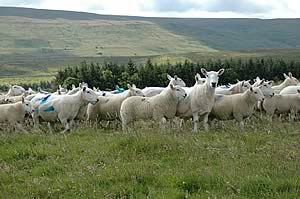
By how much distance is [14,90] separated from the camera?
1021 inches

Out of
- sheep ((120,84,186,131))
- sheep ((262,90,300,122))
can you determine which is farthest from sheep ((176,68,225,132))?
sheep ((262,90,300,122))

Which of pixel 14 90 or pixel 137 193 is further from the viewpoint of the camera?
pixel 14 90

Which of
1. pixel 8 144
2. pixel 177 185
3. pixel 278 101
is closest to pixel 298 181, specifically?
pixel 177 185

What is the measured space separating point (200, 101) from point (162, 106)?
136 cm

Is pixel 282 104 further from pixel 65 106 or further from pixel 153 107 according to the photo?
pixel 65 106

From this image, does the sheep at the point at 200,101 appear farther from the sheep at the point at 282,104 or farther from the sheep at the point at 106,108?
the sheep at the point at 282,104

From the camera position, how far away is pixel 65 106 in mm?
17500

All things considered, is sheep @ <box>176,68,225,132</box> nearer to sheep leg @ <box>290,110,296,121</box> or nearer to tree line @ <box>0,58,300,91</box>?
sheep leg @ <box>290,110,296,121</box>

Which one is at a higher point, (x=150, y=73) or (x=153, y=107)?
(x=153, y=107)

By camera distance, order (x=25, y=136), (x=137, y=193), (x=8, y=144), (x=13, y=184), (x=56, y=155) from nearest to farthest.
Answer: (x=137, y=193), (x=13, y=184), (x=56, y=155), (x=8, y=144), (x=25, y=136)

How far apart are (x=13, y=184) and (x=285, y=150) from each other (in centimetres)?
521

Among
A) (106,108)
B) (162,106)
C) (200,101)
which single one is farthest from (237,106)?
(106,108)

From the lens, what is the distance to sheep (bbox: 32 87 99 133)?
17406 millimetres

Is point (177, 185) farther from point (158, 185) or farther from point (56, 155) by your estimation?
point (56, 155)
